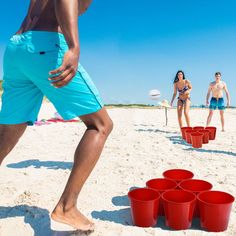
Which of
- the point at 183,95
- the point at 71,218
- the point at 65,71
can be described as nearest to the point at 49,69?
the point at 65,71

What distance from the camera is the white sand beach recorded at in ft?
9.75

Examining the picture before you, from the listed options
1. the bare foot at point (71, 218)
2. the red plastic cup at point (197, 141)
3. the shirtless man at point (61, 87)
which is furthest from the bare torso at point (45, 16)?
the red plastic cup at point (197, 141)

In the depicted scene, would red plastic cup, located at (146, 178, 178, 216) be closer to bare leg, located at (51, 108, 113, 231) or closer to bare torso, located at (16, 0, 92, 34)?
bare leg, located at (51, 108, 113, 231)

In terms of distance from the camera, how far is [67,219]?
2.55 m

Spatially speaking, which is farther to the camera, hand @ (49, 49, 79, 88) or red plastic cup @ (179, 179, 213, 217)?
red plastic cup @ (179, 179, 213, 217)

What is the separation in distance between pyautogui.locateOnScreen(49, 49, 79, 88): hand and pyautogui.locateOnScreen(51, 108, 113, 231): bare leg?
449mm

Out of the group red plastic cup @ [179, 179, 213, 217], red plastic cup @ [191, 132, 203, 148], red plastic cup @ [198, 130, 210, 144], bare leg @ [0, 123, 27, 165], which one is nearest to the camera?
bare leg @ [0, 123, 27, 165]

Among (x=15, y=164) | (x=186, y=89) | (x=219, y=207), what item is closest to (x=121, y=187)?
(x=219, y=207)

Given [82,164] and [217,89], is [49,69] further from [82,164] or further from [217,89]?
[217,89]

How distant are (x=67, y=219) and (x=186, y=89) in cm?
705

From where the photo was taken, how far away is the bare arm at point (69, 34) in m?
2.14

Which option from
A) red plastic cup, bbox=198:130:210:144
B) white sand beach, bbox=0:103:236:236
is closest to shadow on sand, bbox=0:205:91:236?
white sand beach, bbox=0:103:236:236

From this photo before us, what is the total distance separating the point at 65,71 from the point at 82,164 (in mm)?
735

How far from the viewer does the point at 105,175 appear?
14.5 feet
